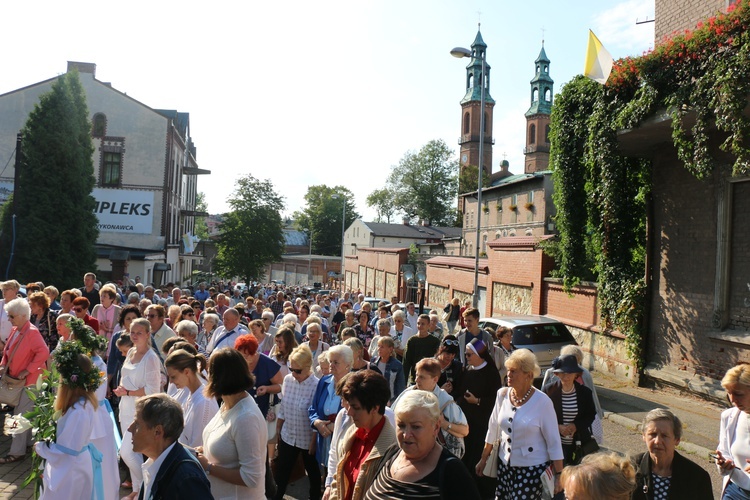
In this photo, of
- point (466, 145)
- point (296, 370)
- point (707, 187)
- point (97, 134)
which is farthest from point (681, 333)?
point (466, 145)

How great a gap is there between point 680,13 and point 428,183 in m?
74.7

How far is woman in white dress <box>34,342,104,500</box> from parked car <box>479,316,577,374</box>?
975cm

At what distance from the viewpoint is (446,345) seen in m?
6.64

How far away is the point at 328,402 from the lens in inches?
226

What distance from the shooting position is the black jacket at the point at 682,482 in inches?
150

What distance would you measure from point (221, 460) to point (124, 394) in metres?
2.69

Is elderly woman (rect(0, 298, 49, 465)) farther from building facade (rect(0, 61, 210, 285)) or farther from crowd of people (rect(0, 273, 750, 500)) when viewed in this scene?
building facade (rect(0, 61, 210, 285))

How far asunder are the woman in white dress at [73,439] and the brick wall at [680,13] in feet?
46.2

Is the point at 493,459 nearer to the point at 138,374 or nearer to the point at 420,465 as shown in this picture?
the point at 420,465

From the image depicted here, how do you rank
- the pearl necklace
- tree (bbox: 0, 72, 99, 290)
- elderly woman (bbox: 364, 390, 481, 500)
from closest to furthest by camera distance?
elderly woman (bbox: 364, 390, 481, 500) → the pearl necklace → tree (bbox: 0, 72, 99, 290)

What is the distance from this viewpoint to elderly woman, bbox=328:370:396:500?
382cm

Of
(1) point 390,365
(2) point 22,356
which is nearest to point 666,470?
(1) point 390,365

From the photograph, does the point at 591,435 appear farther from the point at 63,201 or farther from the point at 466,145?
the point at 466,145

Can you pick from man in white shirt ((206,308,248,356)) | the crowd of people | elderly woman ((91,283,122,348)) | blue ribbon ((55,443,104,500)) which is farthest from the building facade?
blue ribbon ((55,443,104,500))
